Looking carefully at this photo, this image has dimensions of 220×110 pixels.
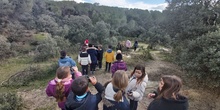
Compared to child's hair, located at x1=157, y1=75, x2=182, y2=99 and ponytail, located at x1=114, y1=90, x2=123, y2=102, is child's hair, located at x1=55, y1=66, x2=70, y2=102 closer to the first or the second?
ponytail, located at x1=114, y1=90, x2=123, y2=102

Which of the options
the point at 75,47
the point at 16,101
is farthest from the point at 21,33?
the point at 16,101

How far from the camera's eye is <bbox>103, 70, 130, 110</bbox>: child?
2.53 m

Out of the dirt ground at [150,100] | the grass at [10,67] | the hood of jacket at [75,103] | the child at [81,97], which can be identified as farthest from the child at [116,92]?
the grass at [10,67]

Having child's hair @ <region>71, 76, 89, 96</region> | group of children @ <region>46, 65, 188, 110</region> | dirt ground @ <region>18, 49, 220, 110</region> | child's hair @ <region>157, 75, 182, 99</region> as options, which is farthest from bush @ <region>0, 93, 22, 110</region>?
child's hair @ <region>157, 75, 182, 99</region>

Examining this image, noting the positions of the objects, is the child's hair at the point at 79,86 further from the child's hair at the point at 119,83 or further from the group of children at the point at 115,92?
the child's hair at the point at 119,83

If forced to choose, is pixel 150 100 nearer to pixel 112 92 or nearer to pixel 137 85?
pixel 137 85

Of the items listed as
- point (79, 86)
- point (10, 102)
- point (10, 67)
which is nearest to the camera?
point (79, 86)

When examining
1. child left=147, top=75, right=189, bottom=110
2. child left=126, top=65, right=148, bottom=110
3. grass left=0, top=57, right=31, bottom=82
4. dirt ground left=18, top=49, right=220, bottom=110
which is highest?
child left=147, top=75, right=189, bottom=110

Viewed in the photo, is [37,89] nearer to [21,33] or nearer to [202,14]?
[202,14]

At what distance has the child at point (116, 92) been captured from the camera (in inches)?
99.4

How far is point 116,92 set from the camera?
2.58m

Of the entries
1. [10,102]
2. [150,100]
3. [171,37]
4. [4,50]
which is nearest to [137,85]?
[150,100]

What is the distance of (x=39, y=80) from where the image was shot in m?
7.88

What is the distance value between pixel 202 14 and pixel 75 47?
9672 mm
